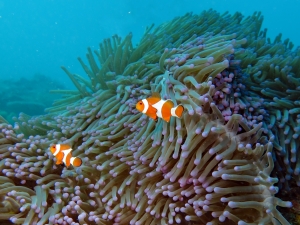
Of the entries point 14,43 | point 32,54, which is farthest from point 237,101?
point 14,43

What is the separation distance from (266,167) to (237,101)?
0.58 meters

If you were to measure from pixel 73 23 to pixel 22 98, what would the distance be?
229ft

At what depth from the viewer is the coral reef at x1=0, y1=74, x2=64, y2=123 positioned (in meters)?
11.5

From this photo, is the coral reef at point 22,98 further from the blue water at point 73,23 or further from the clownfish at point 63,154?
the blue water at point 73,23

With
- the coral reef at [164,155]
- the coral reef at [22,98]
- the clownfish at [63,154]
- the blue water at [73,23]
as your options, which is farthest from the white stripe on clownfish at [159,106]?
the blue water at [73,23]

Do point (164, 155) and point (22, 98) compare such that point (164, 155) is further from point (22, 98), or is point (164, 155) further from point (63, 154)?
point (22, 98)

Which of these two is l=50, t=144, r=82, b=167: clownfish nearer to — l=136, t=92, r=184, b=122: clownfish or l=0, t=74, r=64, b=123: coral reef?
l=136, t=92, r=184, b=122: clownfish

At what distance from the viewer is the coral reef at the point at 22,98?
11.5 m

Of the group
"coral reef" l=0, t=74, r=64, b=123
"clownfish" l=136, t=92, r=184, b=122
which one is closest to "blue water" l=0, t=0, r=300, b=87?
"coral reef" l=0, t=74, r=64, b=123

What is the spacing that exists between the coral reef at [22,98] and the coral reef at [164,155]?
778cm

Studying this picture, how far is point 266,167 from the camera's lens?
6.63 feet

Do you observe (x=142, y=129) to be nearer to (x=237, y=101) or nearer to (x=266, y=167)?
(x=237, y=101)

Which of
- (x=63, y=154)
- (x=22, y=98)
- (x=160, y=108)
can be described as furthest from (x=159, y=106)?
(x=22, y=98)

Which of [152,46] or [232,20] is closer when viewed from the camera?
[152,46]
